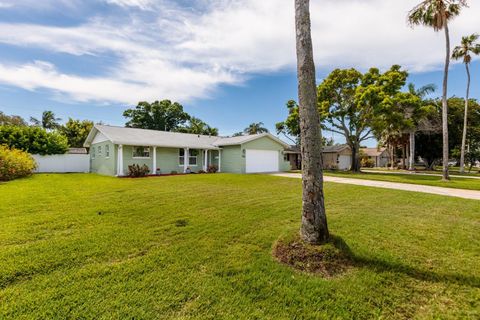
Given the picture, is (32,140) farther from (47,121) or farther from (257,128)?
(257,128)

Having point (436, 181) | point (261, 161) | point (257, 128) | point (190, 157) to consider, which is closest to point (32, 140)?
point (190, 157)

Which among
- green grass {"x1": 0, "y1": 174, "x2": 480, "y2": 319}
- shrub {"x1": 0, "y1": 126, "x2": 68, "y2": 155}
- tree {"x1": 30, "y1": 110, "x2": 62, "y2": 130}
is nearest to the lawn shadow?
green grass {"x1": 0, "y1": 174, "x2": 480, "y2": 319}

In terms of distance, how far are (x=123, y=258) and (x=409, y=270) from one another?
14.2 feet

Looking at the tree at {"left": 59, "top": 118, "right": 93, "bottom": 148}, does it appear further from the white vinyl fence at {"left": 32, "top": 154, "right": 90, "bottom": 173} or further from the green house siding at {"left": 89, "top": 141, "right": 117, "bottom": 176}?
the green house siding at {"left": 89, "top": 141, "right": 117, "bottom": 176}

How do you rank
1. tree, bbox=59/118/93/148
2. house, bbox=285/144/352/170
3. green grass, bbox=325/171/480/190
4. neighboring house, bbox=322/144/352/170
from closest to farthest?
green grass, bbox=325/171/480/190
house, bbox=285/144/352/170
neighboring house, bbox=322/144/352/170
tree, bbox=59/118/93/148

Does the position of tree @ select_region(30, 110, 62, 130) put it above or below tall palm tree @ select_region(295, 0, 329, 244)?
above

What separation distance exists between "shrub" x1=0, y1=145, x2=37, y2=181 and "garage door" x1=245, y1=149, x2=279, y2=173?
15857mm

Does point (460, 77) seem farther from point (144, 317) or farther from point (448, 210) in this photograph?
point (144, 317)

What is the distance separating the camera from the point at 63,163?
1975 centimetres

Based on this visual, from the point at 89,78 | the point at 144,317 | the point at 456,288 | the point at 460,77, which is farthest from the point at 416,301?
the point at 460,77

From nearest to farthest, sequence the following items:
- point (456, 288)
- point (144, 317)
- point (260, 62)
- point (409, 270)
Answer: point (144, 317) → point (456, 288) → point (409, 270) → point (260, 62)

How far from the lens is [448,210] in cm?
689

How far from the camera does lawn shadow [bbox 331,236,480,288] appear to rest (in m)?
3.02

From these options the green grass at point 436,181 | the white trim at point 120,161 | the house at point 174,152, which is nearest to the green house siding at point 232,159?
the house at point 174,152
